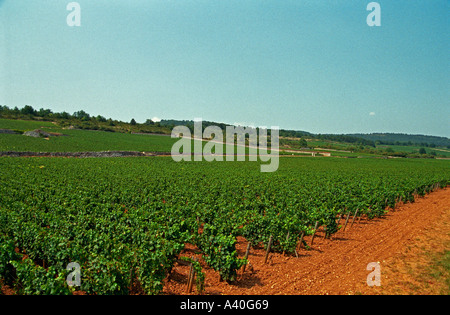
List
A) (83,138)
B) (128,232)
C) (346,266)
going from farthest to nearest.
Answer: (83,138), (346,266), (128,232)

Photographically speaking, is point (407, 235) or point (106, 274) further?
point (407, 235)

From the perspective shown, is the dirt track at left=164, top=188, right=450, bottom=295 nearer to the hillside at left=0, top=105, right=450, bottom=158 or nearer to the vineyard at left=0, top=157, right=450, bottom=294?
the vineyard at left=0, top=157, right=450, bottom=294

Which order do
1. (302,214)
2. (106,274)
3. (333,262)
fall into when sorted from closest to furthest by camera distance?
(106,274)
(333,262)
(302,214)

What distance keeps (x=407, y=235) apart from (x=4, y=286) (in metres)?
18.0

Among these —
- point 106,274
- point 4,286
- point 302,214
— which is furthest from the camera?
point 302,214

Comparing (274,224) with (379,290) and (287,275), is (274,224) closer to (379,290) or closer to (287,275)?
(287,275)

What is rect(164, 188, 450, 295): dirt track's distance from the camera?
8633 millimetres

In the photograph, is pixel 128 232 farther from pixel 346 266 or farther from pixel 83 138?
pixel 83 138

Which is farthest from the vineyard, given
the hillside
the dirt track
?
the hillside

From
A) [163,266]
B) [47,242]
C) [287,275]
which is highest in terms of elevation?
[47,242]

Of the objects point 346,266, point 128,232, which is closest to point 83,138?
point 128,232

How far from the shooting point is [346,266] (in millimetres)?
10266

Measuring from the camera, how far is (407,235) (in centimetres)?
1421
